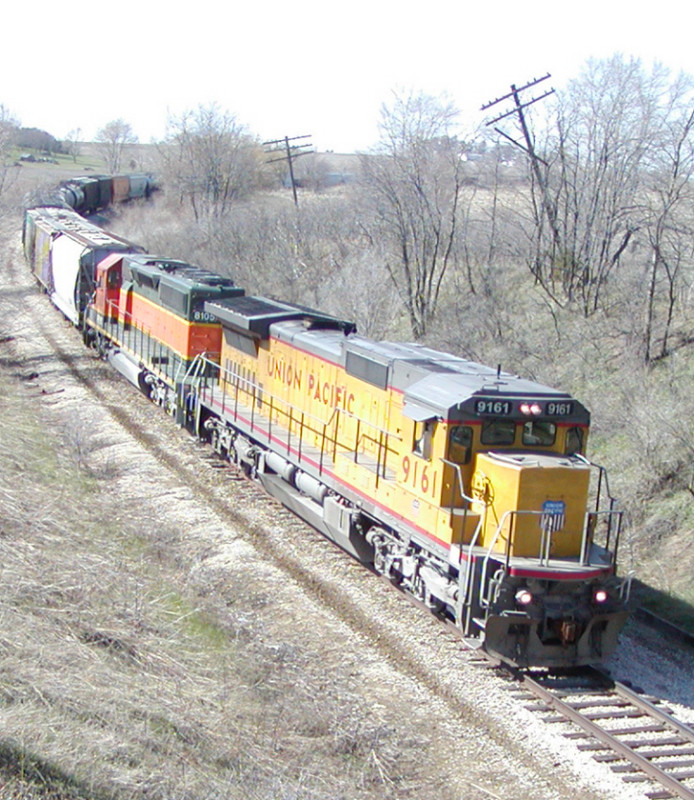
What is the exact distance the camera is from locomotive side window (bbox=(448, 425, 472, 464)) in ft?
34.2

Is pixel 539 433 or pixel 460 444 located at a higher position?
pixel 539 433

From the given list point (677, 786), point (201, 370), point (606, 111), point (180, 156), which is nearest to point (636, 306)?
point (606, 111)

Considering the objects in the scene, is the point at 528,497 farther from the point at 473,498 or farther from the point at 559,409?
the point at 559,409

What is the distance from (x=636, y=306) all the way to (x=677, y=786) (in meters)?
14.3

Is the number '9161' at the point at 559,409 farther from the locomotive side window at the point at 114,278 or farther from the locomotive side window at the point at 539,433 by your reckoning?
the locomotive side window at the point at 114,278

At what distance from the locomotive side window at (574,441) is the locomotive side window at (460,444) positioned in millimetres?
1199

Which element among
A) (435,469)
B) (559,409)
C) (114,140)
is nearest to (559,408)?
(559,409)

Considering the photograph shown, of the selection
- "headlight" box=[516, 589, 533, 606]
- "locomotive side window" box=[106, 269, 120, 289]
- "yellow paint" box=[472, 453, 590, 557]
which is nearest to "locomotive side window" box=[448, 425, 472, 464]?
"yellow paint" box=[472, 453, 590, 557]

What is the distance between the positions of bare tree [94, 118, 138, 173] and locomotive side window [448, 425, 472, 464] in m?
94.1

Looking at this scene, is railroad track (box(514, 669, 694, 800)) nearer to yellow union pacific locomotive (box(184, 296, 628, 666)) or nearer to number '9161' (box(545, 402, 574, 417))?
yellow union pacific locomotive (box(184, 296, 628, 666))

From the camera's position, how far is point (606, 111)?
74.3 feet

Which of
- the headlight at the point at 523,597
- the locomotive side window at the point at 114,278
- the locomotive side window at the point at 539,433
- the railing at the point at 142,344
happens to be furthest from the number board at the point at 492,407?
the locomotive side window at the point at 114,278

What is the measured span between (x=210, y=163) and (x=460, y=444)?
41420mm

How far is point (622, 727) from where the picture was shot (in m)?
9.07
